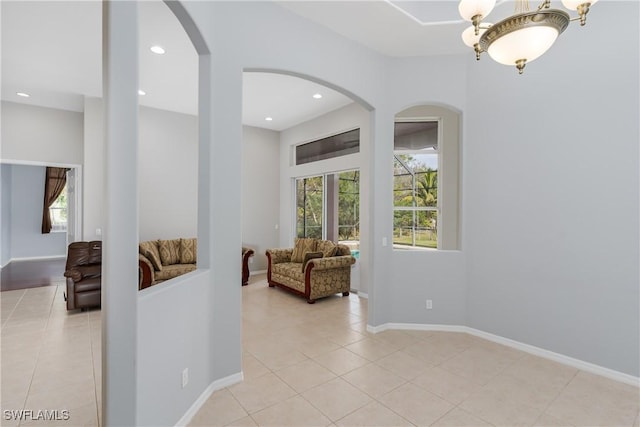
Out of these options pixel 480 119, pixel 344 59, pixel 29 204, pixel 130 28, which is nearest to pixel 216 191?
pixel 130 28

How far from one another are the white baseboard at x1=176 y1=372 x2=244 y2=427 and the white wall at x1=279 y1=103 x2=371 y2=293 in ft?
9.57

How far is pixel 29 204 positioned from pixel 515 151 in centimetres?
1186

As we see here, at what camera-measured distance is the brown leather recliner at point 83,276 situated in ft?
13.8

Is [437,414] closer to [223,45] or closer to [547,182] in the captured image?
[547,182]

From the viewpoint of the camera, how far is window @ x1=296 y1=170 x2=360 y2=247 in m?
5.98

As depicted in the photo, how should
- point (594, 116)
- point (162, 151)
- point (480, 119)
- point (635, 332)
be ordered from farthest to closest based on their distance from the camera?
point (162, 151), point (480, 119), point (594, 116), point (635, 332)

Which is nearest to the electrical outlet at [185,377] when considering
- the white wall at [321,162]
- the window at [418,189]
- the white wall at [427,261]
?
the white wall at [427,261]

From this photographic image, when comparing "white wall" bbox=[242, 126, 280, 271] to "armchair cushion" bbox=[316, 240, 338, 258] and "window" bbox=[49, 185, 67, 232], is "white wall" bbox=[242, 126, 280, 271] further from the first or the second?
"window" bbox=[49, 185, 67, 232]

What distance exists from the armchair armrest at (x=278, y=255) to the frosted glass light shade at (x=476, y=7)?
16.0 feet

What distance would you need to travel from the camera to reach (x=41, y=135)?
5590 mm

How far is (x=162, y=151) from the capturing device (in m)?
6.00

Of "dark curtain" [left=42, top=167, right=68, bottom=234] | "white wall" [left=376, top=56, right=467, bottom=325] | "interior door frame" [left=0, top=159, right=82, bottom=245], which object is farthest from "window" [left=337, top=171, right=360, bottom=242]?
"dark curtain" [left=42, top=167, right=68, bottom=234]

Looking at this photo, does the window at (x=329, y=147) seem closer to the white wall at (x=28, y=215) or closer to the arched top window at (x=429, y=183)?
the arched top window at (x=429, y=183)

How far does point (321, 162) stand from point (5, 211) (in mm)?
8933
